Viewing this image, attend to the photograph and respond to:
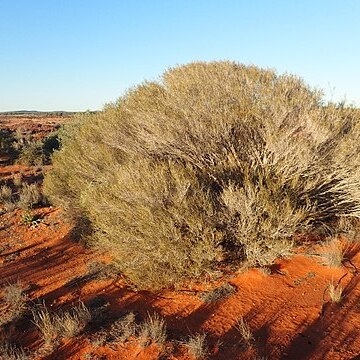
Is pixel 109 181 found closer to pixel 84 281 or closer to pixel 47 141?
pixel 84 281

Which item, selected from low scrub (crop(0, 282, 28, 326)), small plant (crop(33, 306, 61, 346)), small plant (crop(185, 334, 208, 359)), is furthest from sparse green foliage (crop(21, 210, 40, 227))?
small plant (crop(185, 334, 208, 359))

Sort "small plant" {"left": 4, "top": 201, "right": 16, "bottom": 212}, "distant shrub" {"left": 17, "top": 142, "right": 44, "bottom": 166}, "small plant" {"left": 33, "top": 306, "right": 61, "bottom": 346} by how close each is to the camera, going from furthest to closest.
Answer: "distant shrub" {"left": 17, "top": 142, "right": 44, "bottom": 166} < "small plant" {"left": 4, "top": 201, "right": 16, "bottom": 212} < "small plant" {"left": 33, "top": 306, "right": 61, "bottom": 346}

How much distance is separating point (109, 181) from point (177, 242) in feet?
8.06

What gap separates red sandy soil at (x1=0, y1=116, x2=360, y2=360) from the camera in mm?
5332

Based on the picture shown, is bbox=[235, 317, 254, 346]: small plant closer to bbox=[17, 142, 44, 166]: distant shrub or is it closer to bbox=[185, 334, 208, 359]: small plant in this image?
bbox=[185, 334, 208, 359]: small plant

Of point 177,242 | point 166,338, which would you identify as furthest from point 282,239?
point 166,338

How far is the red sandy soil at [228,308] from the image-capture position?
533cm

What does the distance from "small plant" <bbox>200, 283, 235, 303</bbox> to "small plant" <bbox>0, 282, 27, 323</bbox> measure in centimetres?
302

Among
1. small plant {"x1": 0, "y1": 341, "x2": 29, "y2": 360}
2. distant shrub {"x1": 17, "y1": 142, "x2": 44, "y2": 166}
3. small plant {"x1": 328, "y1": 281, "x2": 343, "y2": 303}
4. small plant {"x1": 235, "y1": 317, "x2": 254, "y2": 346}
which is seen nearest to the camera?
small plant {"x1": 0, "y1": 341, "x2": 29, "y2": 360}

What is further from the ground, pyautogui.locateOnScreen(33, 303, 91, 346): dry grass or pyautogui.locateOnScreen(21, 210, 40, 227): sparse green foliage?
pyautogui.locateOnScreen(21, 210, 40, 227): sparse green foliage

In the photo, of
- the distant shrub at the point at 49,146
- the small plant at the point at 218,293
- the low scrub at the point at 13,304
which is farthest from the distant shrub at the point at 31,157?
the small plant at the point at 218,293

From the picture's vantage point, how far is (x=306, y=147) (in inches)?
291

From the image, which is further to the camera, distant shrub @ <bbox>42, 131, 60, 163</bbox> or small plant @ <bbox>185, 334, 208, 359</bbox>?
distant shrub @ <bbox>42, 131, 60, 163</bbox>

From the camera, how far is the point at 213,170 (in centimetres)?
783
